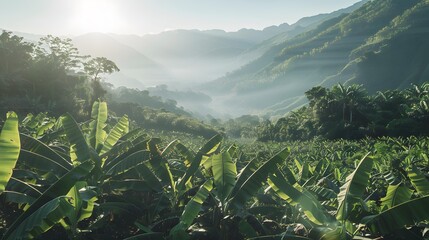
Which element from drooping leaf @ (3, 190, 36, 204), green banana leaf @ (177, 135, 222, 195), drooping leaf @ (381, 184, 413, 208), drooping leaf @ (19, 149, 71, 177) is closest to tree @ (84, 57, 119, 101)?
drooping leaf @ (19, 149, 71, 177)

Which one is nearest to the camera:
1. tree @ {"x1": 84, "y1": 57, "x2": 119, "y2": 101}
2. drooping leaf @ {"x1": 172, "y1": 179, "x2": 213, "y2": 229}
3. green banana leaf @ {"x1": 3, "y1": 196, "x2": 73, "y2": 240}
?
green banana leaf @ {"x1": 3, "y1": 196, "x2": 73, "y2": 240}

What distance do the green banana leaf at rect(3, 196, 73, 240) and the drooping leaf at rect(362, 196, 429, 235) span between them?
411 centimetres

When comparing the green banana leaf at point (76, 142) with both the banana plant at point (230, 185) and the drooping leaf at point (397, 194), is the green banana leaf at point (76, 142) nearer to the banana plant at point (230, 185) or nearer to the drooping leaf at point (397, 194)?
the banana plant at point (230, 185)

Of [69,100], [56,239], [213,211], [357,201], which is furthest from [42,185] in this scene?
[69,100]

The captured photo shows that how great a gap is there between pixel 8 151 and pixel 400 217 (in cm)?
531

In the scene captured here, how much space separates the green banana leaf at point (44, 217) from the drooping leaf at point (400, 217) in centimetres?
411

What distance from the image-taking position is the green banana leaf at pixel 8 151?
4625 mm

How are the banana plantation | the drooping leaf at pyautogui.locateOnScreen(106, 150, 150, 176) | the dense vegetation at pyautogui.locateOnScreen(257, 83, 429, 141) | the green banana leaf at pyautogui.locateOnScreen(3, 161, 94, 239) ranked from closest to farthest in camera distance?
the banana plantation
the green banana leaf at pyautogui.locateOnScreen(3, 161, 94, 239)
the drooping leaf at pyautogui.locateOnScreen(106, 150, 150, 176)
the dense vegetation at pyautogui.locateOnScreen(257, 83, 429, 141)

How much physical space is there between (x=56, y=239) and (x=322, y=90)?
50533 mm

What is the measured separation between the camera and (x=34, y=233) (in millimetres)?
4980

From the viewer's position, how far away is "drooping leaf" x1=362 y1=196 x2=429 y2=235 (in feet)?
15.4

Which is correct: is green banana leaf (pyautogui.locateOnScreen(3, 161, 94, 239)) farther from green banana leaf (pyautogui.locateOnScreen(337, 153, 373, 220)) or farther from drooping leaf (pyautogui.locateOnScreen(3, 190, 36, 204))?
green banana leaf (pyautogui.locateOnScreen(337, 153, 373, 220))

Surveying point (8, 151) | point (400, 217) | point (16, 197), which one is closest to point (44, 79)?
point (16, 197)

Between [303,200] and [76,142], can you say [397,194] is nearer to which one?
[303,200]
